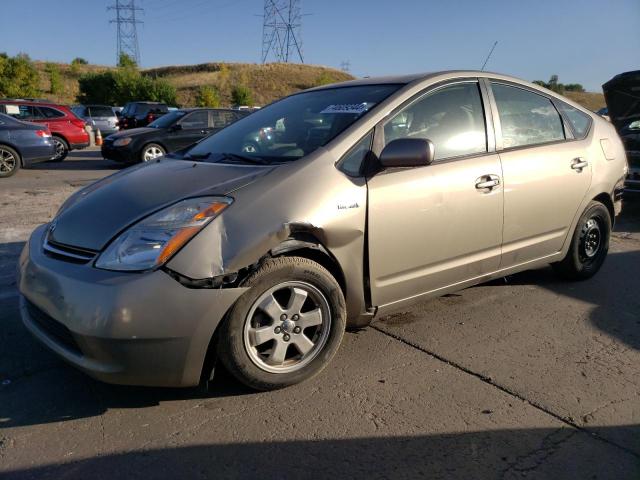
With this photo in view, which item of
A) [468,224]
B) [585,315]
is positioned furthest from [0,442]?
[585,315]

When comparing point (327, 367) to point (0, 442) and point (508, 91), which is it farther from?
point (508, 91)

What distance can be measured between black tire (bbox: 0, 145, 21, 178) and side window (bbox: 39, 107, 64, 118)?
418 centimetres

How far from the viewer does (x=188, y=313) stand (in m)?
2.49

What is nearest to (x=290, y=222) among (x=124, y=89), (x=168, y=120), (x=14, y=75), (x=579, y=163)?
(x=579, y=163)

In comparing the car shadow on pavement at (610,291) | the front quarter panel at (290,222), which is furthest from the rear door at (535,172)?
the front quarter panel at (290,222)

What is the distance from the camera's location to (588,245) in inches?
185

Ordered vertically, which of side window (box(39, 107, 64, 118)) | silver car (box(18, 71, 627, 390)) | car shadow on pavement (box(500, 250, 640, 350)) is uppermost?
→ side window (box(39, 107, 64, 118))

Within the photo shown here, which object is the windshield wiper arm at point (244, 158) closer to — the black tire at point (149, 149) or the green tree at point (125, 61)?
the black tire at point (149, 149)

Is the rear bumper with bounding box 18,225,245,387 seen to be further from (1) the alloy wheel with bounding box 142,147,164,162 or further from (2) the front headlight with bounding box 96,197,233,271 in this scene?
(1) the alloy wheel with bounding box 142,147,164,162

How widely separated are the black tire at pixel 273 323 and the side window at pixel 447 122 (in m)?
0.98

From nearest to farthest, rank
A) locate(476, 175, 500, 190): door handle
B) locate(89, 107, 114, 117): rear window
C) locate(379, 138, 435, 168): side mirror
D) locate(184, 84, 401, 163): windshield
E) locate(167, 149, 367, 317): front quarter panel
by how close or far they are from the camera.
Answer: locate(167, 149, 367, 317): front quarter panel < locate(379, 138, 435, 168): side mirror < locate(184, 84, 401, 163): windshield < locate(476, 175, 500, 190): door handle < locate(89, 107, 114, 117): rear window

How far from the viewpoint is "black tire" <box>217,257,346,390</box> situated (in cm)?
263

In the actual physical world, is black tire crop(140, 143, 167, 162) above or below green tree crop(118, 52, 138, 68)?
below

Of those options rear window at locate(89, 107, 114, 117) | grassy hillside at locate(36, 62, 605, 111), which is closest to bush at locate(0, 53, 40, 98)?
grassy hillside at locate(36, 62, 605, 111)
